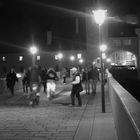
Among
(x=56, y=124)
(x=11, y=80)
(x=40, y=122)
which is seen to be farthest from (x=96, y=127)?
(x=11, y=80)

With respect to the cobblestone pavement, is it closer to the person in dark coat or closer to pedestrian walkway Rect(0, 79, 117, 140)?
pedestrian walkway Rect(0, 79, 117, 140)

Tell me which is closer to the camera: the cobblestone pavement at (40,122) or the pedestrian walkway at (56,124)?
the pedestrian walkway at (56,124)

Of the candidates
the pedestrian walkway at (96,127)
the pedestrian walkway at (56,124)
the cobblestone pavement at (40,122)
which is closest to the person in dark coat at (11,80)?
the cobblestone pavement at (40,122)

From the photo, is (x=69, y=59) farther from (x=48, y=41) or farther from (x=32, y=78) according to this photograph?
(x=32, y=78)

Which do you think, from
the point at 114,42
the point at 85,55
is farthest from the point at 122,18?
the point at 85,55

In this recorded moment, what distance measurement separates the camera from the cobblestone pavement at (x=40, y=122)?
364 inches

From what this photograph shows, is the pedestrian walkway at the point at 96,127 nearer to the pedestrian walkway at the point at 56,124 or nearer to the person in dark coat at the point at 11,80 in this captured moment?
the pedestrian walkway at the point at 56,124

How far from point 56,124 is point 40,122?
0.63 meters

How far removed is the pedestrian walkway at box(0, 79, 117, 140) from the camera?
9148 millimetres

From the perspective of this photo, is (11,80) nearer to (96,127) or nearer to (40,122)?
(40,122)

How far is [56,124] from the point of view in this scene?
11.1 m

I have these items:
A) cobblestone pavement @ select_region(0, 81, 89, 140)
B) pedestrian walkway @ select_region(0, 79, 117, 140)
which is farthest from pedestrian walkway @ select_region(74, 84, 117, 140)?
cobblestone pavement @ select_region(0, 81, 89, 140)

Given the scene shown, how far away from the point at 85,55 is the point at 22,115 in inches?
2931

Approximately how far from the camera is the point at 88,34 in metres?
91.9
